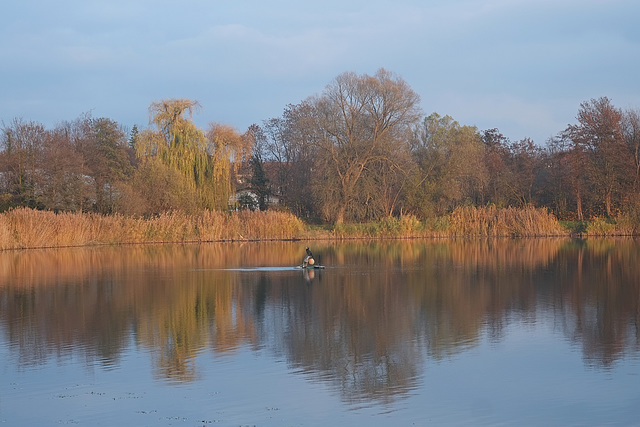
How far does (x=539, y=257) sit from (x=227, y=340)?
22.2 metres

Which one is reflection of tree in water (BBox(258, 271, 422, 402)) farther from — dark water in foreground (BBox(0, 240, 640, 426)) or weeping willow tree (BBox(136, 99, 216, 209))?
weeping willow tree (BBox(136, 99, 216, 209))

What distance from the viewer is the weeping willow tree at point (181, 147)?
50.8 m

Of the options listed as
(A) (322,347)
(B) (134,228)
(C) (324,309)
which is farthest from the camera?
(B) (134,228)

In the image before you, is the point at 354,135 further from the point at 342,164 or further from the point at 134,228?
the point at 134,228

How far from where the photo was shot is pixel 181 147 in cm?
5103

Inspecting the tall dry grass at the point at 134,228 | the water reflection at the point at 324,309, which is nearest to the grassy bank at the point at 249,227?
the tall dry grass at the point at 134,228

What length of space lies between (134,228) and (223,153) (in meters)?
9.37

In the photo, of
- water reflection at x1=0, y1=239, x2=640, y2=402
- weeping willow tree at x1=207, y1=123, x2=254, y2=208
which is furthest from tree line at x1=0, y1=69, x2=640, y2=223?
water reflection at x1=0, y1=239, x2=640, y2=402

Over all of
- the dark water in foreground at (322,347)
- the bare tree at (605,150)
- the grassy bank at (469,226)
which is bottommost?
the dark water in foreground at (322,347)

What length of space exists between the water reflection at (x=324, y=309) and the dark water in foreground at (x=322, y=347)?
77mm

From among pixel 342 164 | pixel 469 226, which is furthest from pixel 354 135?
pixel 469 226

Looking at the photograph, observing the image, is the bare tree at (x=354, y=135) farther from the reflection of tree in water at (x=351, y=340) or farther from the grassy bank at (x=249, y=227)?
the reflection of tree in water at (x=351, y=340)

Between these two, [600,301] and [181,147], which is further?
[181,147]

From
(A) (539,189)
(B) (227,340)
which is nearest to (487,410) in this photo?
(B) (227,340)
